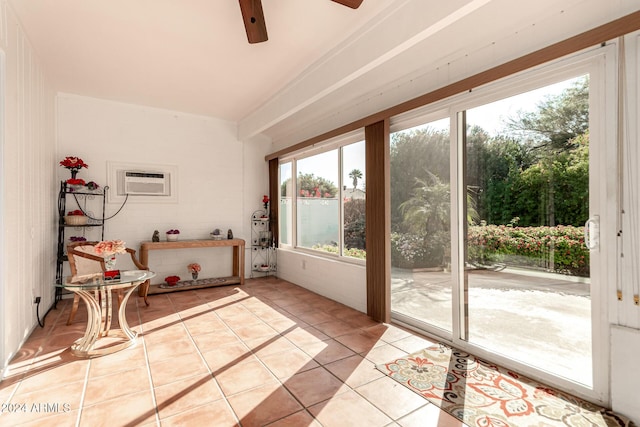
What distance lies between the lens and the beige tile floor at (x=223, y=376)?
191 cm

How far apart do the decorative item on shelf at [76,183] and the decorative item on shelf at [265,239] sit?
2865 mm

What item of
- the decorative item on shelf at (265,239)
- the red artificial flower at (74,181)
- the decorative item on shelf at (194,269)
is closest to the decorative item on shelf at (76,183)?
the red artificial flower at (74,181)

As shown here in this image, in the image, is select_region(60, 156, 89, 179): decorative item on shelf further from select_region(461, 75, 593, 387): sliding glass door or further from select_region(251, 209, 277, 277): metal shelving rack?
select_region(461, 75, 593, 387): sliding glass door

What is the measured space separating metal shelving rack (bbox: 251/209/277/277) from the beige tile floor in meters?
2.16

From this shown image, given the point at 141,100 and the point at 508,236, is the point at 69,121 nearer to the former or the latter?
the point at 141,100

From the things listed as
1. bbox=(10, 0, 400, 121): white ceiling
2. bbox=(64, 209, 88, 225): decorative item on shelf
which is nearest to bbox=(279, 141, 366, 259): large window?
→ bbox=(10, 0, 400, 121): white ceiling

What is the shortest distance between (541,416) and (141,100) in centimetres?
575

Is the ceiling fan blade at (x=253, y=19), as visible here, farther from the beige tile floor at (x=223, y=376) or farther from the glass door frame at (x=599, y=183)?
the beige tile floor at (x=223, y=376)

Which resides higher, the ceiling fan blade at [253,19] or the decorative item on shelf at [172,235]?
the ceiling fan blade at [253,19]

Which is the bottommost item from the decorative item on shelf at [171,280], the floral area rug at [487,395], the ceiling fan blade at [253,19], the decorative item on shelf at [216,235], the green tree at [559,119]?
the floral area rug at [487,395]

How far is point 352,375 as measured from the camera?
2.39m

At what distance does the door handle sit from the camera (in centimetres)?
204

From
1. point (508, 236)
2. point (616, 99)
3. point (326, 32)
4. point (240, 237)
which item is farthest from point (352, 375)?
point (240, 237)

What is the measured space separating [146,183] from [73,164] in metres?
1.04
